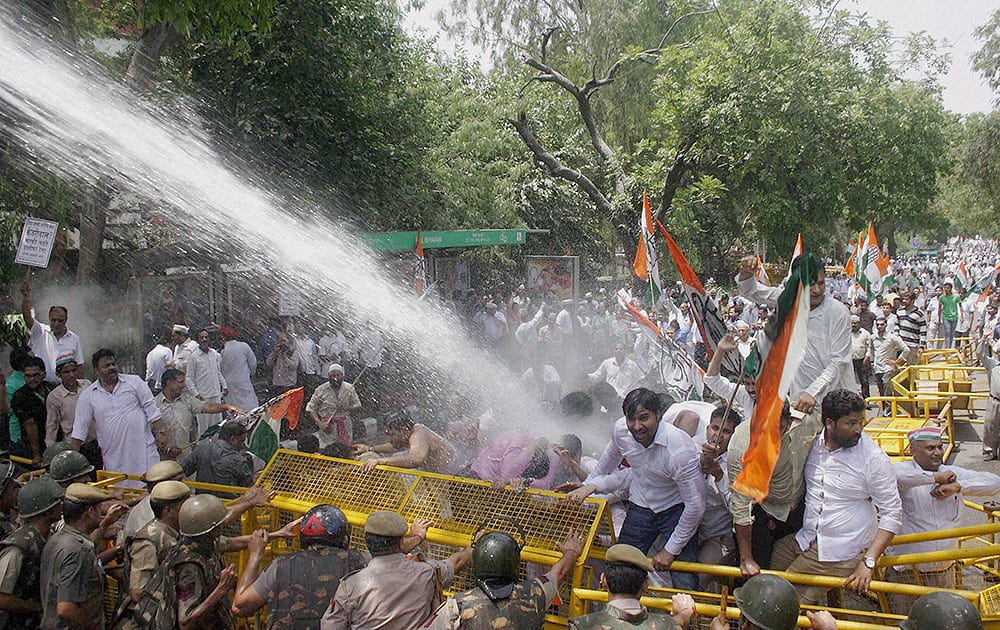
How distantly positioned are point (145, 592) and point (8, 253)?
7.05 meters

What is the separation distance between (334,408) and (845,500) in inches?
218

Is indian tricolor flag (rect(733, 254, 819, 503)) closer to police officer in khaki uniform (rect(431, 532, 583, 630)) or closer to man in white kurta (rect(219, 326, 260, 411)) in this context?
police officer in khaki uniform (rect(431, 532, 583, 630))

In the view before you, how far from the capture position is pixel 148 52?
10.4 m

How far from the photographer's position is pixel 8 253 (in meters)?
9.27

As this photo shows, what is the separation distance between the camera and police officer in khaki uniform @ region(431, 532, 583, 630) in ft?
10.5

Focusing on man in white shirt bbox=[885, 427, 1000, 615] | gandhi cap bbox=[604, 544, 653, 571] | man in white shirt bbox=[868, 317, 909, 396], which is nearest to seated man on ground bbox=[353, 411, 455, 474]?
gandhi cap bbox=[604, 544, 653, 571]

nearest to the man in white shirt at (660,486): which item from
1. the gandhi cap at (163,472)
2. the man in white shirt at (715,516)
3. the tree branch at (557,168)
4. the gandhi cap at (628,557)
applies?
the man in white shirt at (715,516)

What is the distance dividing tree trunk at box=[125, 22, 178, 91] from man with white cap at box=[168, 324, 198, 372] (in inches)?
133

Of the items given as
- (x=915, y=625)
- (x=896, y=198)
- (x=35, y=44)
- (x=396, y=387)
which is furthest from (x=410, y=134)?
(x=896, y=198)

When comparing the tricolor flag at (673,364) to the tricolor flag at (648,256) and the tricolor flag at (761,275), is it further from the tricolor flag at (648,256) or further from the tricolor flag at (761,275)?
the tricolor flag at (761,275)

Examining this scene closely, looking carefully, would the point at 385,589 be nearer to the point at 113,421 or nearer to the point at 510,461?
the point at 510,461

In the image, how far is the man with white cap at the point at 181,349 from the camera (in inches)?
366

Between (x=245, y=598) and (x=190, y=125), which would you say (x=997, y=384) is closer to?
(x=245, y=598)

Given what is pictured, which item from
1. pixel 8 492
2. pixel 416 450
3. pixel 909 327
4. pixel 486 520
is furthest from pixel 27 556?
pixel 909 327
